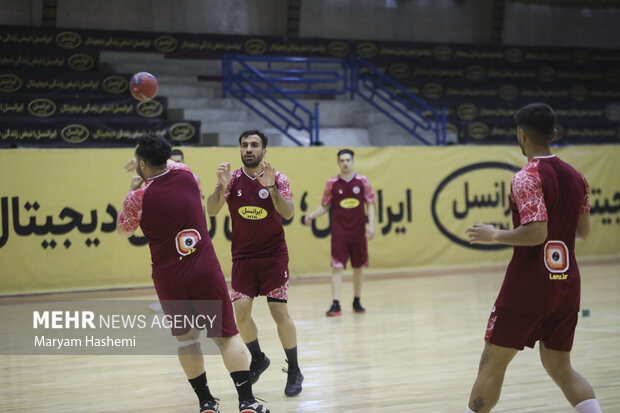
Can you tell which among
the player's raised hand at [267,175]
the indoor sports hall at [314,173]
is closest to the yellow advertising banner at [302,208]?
the indoor sports hall at [314,173]

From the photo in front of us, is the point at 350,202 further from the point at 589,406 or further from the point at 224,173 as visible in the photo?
the point at 589,406

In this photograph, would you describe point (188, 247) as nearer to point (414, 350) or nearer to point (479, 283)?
point (414, 350)

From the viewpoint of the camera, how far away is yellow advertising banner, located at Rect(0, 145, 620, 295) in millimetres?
13164

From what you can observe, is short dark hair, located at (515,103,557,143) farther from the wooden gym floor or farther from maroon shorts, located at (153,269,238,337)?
the wooden gym floor

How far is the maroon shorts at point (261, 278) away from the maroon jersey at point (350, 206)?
4.67 metres

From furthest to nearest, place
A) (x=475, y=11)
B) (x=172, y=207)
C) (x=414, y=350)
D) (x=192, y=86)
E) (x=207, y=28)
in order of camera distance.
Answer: (x=475, y=11)
(x=207, y=28)
(x=192, y=86)
(x=414, y=350)
(x=172, y=207)

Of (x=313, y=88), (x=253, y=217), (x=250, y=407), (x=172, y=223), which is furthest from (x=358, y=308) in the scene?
(x=313, y=88)

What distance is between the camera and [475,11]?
956 inches

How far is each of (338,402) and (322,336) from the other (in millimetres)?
3122

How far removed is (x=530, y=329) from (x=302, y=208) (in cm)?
1088

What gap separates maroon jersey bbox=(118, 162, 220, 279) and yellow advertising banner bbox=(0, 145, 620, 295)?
8.64 metres

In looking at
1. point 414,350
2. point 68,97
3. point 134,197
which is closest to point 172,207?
point 134,197

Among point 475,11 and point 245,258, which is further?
point 475,11

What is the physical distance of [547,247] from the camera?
13.7ft
